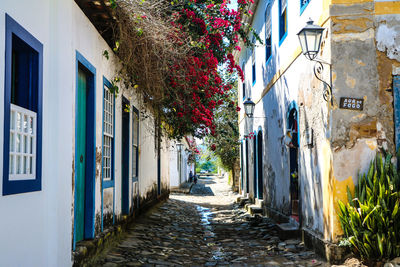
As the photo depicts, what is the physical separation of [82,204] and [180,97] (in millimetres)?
3608

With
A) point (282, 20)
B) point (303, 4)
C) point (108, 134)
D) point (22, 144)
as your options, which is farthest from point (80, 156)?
point (282, 20)

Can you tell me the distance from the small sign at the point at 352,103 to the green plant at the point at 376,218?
2.81 feet

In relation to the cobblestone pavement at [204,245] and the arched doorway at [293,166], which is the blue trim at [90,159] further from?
the arched doorway at [293,166]

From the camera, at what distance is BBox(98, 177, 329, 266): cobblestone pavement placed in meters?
6.83

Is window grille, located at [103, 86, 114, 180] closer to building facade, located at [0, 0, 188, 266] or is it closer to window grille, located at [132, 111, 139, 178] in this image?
building facade, located at [0, 0, 188, 266]

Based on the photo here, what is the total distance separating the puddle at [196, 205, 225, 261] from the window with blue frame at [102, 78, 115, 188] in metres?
2.27

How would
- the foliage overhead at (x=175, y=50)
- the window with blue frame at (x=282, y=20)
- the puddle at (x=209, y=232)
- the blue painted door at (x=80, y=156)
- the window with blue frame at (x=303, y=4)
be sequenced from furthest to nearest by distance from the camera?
1. the window with blue frame at (x=282, y=20)
2. the puddle at (x=209, y=232)
3. the window with blue frame at (x=303, y=4)
4. the foliage overhead at (x=175, y=50)
5. the blue painted door at (x=80, y=156)

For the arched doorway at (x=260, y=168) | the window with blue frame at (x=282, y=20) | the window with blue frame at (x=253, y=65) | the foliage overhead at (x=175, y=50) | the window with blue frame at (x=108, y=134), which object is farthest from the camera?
the window with blue frame at (x=253, y=65)

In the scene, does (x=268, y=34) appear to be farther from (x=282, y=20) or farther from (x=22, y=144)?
(x=22, y=144)

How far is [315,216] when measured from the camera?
6.96m

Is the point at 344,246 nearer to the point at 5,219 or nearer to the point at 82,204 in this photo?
A: the point at 82,204

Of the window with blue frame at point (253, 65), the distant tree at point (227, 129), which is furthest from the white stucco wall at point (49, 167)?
the distant tree at point (227, 129)

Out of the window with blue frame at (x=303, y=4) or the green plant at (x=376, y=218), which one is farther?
the window with blue frame at (x=303, y=4)

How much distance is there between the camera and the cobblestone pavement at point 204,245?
6.83 metres
